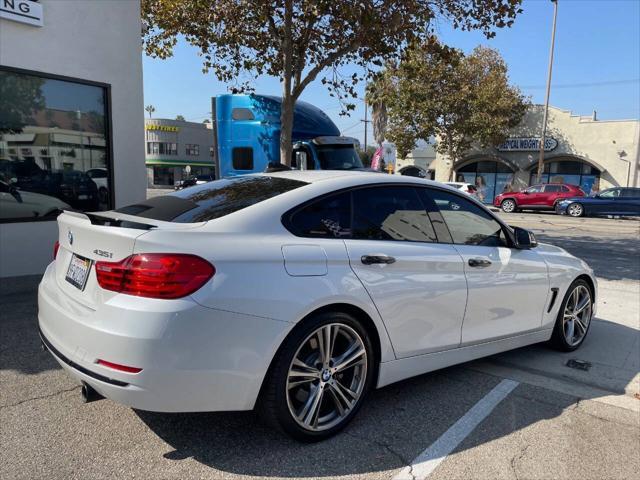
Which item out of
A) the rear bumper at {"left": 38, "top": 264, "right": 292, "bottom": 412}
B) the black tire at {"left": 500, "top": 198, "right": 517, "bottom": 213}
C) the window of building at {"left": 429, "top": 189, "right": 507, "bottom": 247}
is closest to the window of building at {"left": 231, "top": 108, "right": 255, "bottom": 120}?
the window of building at {"left": 429, "top": 189, "right": 507, "bottom": 247}

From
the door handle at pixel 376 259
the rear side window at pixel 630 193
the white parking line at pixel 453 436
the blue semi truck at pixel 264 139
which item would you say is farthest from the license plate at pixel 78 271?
the rear side window at pixel 630 193

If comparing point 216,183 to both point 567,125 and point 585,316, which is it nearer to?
point 585,316

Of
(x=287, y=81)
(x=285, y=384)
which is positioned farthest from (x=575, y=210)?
(x=285, y=384)

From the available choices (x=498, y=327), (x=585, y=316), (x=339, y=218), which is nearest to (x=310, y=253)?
(x=339, y=218)

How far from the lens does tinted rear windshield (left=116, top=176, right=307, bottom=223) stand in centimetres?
303

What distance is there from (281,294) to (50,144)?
6.12m

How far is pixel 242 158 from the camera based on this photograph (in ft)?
38.0

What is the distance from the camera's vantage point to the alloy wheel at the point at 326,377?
2.91 m

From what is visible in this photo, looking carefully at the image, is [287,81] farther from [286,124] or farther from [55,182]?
[55,182]

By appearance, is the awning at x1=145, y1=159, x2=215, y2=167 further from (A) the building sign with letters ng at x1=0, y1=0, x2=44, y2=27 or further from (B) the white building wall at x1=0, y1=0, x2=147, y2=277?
(A) the building sign with letters ng at x1=0, y1=0, x2=44, y2=27

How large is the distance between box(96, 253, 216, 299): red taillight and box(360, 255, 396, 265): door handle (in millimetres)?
980

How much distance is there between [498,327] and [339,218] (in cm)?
170

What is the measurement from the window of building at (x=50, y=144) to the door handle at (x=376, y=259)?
591 centimetres

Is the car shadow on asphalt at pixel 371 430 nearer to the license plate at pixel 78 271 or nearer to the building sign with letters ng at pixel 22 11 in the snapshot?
the license plate at pixel 78 271
